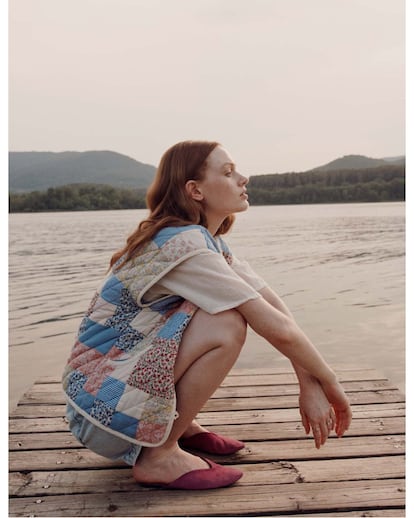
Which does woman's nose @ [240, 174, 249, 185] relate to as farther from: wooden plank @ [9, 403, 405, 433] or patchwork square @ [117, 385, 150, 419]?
wooden plank @ [9, 403, 405, 433]

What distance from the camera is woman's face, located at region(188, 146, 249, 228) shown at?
6.34 feet

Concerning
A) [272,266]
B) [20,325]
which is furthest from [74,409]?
[272,266]

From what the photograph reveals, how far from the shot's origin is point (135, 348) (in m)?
1.75

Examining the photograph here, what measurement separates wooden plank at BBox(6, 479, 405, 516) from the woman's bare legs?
0.26 ft

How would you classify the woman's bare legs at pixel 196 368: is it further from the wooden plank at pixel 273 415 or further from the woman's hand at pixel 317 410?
the wooden plank at pixel 273 415

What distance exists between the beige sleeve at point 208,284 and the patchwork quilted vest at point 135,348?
0.03 metres

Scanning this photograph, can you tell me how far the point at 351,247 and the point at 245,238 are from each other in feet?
11.8

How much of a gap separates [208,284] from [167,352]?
0.23m

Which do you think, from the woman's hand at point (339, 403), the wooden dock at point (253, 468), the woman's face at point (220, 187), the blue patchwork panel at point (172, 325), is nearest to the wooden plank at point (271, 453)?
the wooden dock at point (253, 468)

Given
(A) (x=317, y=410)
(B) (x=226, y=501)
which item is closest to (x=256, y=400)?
(A) (x=317, y=410)

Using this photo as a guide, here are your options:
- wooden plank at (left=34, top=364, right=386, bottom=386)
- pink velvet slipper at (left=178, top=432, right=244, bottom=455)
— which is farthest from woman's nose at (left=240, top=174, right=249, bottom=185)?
wooden plank at (left=34, top=364, right=386, bottom=386)

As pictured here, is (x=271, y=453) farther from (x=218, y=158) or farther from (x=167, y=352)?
(x=218, y=158)
